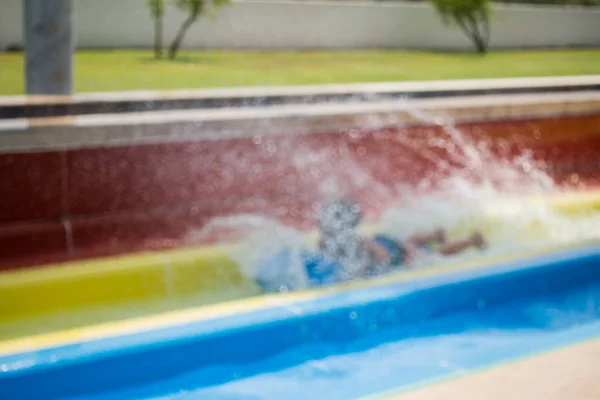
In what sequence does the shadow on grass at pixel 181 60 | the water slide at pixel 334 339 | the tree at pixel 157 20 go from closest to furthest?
the water slide at pixel 334 339
the shadow on grass at pixel 181 60
the tree at pixel 157 20

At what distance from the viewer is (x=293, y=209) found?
3.95 metres

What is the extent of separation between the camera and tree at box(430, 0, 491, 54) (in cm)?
873

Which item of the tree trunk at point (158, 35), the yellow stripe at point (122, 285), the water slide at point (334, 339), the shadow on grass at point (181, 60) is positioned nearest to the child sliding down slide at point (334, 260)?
the yellow stripe at point (122, 285)

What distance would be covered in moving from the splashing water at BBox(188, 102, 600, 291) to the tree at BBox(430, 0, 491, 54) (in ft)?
14.3

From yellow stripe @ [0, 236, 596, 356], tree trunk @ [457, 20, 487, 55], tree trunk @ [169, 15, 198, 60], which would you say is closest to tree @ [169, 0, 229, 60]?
tree trunk @ [169, 15, 198, 60]

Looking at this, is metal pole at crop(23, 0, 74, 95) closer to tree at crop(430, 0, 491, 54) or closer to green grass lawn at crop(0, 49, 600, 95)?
green grass lawn at crop(0, 49, 600, 95)

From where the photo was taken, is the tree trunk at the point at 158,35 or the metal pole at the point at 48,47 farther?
the tree trunk at the point at 158,35

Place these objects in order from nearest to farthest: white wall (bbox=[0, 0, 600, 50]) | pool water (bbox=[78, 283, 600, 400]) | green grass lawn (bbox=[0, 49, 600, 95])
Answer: pool water (bbox=[78, 283, 600, 400]), green grass lawn (bbox=[0, 49, 600, 95]), white wall (bbox=[0, 0, 600, 50])

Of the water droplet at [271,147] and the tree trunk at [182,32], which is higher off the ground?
the tree trunk at [182,32]

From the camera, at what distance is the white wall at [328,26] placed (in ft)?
22.5

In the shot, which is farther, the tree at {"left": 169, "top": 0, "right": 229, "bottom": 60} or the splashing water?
the tree at {"left": 169, "top": 0, "right": 229, "bottom": 60}

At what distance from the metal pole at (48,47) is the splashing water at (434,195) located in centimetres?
114

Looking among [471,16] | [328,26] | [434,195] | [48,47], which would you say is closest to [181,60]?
[328,26]

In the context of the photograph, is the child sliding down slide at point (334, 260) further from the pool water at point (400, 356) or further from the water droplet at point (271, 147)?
the water droplet at point (271, 147)
